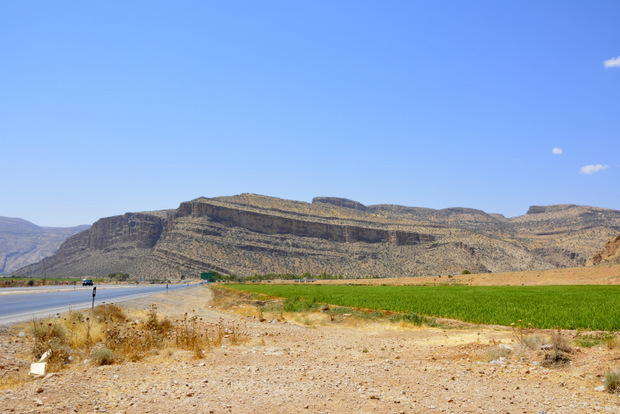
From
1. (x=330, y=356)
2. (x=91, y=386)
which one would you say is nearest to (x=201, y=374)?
(x=91, y=386)

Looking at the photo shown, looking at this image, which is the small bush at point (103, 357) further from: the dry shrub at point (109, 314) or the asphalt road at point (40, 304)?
the asphalt road at point (40, 304)

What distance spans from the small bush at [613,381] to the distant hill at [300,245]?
99878mm

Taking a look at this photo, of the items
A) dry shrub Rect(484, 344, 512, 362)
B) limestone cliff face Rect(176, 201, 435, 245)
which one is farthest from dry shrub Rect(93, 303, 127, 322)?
limestone cliff face Rect(176, 201, 435, 245)

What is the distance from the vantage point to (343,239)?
138 metres

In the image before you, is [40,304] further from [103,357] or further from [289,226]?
[289,226]

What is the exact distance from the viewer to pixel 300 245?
437 feet

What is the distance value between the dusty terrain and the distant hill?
97431 mm

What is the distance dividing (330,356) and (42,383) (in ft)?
24.6

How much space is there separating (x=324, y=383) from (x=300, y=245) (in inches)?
4878

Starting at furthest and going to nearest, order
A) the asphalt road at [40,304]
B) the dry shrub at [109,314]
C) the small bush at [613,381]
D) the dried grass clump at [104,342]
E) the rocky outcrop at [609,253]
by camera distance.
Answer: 1. the rocky outcrop at [609,253]
2. the asphalt road at [40,304]
3. the dry shrub at [109,314]
4. the dried grass clump at [104,342]
5. the small bush at [613,381]

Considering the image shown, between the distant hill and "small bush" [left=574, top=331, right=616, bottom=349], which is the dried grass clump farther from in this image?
the distant hill

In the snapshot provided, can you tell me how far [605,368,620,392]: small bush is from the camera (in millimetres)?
8430

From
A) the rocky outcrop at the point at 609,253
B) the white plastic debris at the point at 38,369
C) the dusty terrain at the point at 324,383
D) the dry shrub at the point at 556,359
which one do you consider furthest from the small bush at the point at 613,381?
the rocky outcrop at the point at 609,253

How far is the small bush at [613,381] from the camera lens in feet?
27.7
